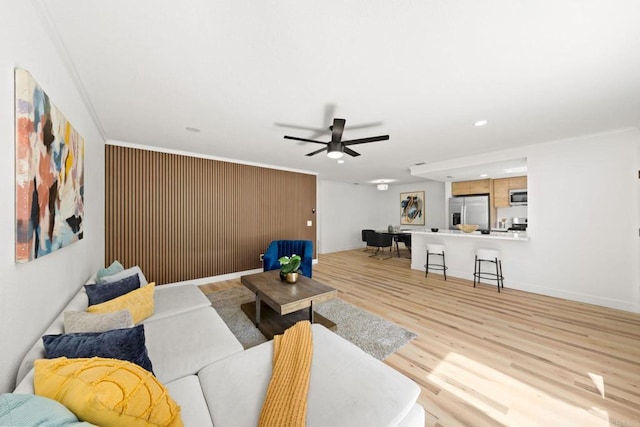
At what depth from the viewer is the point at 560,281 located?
11.8 feet

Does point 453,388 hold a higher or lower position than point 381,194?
lower

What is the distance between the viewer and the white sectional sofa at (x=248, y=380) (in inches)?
40.2

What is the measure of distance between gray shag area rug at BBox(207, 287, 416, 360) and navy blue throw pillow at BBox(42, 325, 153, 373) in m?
1.39

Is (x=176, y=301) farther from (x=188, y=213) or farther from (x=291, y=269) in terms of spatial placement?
(x=188, y=213)

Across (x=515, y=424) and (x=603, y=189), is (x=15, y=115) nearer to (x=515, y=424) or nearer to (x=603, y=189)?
(x=515, y=424)

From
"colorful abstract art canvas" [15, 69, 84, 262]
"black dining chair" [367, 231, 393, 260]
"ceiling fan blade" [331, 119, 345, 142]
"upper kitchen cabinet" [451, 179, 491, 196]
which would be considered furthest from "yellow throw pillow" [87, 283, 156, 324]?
"upper kitchen cabinet" [451, 179, 491, 196]

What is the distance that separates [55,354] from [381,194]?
9.03 m

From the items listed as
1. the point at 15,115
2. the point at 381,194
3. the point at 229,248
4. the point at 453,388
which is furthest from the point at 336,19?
the point at 381,194

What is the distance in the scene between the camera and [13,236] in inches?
39.9

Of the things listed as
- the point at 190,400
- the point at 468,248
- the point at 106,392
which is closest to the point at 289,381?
the point at 190,400

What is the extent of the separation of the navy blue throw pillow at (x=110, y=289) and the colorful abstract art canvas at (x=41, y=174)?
0.45 m

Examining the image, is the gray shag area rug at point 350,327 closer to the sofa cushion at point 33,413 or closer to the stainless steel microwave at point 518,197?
the sofa cushion at point 33,413

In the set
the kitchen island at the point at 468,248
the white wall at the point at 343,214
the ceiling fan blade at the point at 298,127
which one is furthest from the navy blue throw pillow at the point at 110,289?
the white wall at the point at 343,214

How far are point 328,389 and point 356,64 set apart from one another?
83.4 inches
